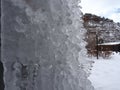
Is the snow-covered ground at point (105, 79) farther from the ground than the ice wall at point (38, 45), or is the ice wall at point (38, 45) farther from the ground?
the ice wall at point (38, 45)

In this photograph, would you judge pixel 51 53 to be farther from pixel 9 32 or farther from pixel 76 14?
pixel 76 14

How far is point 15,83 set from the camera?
61.7 inches

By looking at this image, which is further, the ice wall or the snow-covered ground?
the snow-covered ground

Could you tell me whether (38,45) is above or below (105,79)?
above

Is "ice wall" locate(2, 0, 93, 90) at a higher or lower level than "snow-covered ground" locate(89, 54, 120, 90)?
higher

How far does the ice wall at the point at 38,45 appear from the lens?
5.05 ft

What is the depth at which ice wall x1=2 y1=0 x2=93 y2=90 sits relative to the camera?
154 centimetres

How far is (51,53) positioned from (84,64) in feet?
1.75

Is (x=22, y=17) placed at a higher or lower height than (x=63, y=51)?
higher

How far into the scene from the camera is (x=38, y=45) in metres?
1.62

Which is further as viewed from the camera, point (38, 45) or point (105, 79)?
point (105, 79)

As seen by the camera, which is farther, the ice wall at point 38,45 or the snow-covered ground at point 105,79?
the snow-covered ground at point 105,79

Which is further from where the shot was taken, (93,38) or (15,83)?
(93,38)

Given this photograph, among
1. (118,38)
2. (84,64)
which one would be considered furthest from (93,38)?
(118,38)
